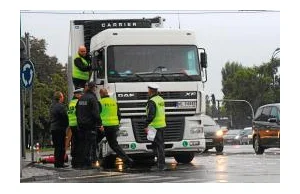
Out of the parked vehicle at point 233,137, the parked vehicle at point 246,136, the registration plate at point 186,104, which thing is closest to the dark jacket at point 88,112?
the registration plate at point 186,104

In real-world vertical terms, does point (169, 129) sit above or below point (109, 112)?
below

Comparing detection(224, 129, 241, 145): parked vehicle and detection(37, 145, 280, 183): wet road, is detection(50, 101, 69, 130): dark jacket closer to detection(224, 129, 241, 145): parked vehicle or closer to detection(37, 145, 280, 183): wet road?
detection(37, 145, 280, 183): wet road

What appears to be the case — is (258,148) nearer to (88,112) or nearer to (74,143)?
(74,143)

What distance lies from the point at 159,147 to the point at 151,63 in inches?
75.2

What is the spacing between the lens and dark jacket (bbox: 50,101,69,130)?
16.0 m

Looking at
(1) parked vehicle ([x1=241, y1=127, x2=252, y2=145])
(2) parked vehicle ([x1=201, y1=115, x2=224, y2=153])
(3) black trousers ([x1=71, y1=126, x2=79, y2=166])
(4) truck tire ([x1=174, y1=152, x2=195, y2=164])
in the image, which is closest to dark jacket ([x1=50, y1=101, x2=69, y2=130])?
(3) black trousers ([x1=71, y1=126, x2=79, y2=166])

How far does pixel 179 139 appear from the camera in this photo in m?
16.4

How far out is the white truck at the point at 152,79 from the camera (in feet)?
52.1

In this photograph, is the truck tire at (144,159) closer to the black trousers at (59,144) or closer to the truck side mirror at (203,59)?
the black trousers at (59,144)

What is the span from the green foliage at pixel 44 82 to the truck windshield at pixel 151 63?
306 centimetres

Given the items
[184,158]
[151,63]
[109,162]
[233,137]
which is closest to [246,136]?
[233,137]

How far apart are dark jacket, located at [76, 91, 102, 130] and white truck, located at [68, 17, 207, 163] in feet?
2.26

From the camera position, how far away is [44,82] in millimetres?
19781
